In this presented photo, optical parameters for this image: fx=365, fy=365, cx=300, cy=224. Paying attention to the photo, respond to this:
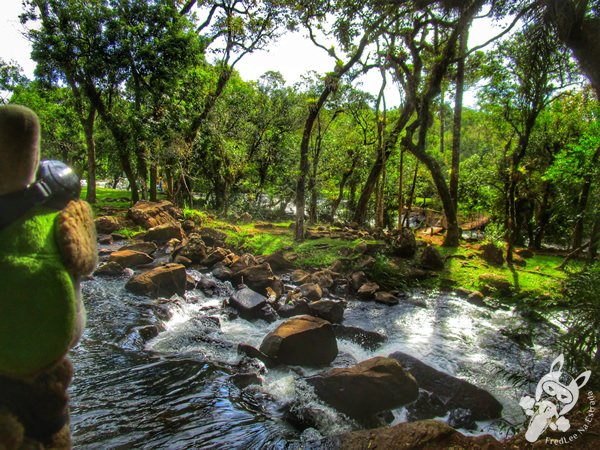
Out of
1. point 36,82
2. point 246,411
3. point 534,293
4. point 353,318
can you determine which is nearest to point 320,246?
point 353,318

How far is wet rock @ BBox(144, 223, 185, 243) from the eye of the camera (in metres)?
14.5

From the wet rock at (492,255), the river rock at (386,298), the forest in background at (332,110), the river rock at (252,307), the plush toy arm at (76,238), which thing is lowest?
the river rock at (386,298)

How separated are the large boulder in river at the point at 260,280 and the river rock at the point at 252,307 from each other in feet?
3.04

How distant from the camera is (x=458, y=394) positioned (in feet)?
16.9

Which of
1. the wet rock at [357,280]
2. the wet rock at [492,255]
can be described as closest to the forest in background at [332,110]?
the wet rock at [492,255]

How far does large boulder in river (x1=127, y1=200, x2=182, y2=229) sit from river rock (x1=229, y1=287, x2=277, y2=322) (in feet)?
27.6

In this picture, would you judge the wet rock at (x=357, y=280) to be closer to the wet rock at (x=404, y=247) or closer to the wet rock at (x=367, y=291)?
the wet rock at (x=367, y=291)

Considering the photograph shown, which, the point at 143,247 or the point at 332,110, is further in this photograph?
the point at 332,110

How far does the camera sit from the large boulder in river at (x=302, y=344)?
6109 mm

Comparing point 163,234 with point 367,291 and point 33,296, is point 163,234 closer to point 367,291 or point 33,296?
point 367,291

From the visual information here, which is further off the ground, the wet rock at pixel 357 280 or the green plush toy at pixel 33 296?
the green plush toy at pixel 33 296

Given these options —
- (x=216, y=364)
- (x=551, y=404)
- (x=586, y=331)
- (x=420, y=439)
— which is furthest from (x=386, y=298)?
(x=420, y=439)

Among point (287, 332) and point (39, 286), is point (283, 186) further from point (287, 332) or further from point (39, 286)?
point (39, 286)

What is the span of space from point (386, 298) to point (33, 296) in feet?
29.5
